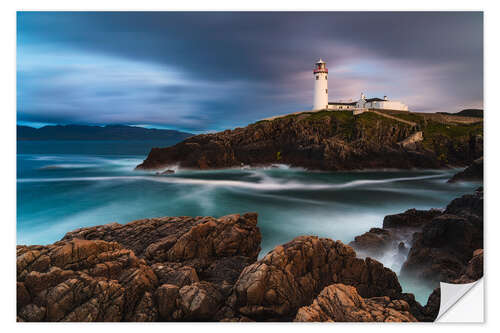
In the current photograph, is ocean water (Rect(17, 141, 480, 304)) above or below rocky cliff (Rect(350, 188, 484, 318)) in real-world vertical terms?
above

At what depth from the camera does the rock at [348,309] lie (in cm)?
245

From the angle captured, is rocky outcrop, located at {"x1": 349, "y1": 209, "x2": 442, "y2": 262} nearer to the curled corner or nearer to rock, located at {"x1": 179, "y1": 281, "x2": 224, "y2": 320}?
the curled corner

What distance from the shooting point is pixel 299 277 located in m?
2.67

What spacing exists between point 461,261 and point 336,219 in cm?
166

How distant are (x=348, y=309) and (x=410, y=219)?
8.01ft

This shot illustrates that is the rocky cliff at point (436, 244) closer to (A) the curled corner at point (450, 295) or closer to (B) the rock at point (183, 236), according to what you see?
(A) the curled corner at point (450, 295)

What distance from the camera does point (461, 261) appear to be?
3.37 meters

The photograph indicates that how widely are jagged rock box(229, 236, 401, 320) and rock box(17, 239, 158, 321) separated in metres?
0.96

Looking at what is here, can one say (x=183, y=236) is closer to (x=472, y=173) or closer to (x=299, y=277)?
(x=299, y=277)

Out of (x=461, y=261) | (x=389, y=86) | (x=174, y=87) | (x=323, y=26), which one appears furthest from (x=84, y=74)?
(x=461, y=261)

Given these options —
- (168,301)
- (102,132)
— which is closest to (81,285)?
(168,301)

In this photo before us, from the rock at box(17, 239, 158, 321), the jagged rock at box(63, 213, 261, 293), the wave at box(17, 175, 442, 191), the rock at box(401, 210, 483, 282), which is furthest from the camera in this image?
the wave at box(17, 175, 442, 191)

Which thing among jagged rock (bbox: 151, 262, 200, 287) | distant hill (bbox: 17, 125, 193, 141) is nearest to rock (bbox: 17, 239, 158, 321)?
jagged rock (bbox: 151, 262, 200, 287)

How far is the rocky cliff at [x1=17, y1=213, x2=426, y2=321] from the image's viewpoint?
233 centimetres
